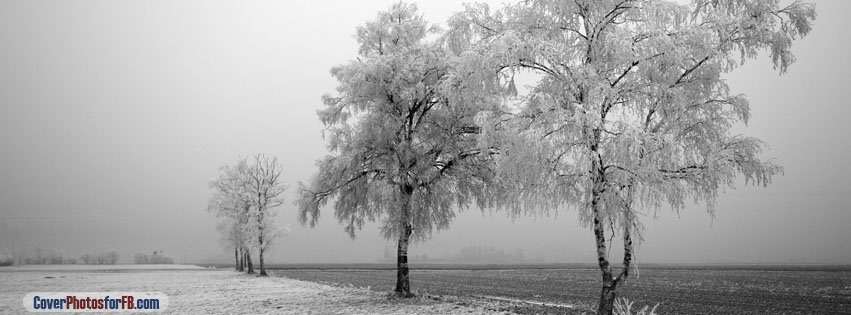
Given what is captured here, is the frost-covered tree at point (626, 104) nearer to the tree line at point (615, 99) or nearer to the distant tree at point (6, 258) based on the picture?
the tree line at point (615, 99)

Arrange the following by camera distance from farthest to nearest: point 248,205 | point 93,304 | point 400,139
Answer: point 248,205
point 93,304
point 400,139

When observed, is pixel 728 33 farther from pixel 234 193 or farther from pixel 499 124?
pixel 234 193

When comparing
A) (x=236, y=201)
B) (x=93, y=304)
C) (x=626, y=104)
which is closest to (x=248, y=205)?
(x=236, y=201)

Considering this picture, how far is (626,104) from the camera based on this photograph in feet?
39.8

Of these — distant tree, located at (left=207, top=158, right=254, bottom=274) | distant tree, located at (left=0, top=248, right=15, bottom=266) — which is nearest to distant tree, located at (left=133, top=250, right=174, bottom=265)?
distant tree, located at (left=0, top=248, right=15, bottom=266)

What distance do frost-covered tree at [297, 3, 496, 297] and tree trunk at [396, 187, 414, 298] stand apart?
1.7 inches

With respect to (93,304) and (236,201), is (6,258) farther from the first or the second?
(93,304)

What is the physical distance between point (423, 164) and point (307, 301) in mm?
8402

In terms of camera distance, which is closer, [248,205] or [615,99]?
[615,99]

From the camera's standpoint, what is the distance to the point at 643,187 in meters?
10.8

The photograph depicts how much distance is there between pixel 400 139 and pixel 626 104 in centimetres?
1103

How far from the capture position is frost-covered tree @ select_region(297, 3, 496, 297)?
66.9 ft

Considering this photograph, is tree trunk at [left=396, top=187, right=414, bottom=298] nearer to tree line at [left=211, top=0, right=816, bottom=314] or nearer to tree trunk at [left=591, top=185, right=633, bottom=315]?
tree line at [left=211, top=0, right=816, bottom=314]

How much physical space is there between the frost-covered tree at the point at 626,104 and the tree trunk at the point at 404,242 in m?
8.75
